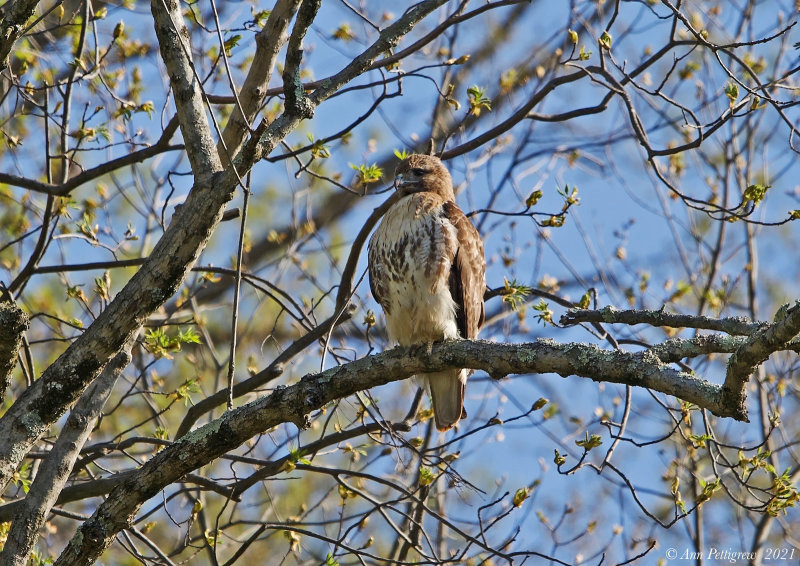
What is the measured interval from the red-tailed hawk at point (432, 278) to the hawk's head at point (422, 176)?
126mm

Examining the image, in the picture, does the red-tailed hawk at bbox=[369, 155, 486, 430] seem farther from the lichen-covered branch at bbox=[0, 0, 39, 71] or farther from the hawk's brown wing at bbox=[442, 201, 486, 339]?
the lichen-covered branch at bbox=[0, 0, 39, 71]

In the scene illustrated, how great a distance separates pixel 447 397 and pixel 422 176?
1220mm

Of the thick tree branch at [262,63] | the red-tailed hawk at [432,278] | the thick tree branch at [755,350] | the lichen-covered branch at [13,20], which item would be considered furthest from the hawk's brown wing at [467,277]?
the lichen-covered branch at [13,20]

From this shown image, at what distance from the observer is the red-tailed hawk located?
420 centimetres

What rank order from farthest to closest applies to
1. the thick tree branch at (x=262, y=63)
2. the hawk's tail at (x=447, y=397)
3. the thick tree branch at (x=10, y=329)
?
the hawk's tail at (x=447, y=397), the thick tree branch at (x=262, y=63), the thick tree branch at (x=10, y=329)

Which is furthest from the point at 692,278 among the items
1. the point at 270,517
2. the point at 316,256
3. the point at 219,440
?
the point at 219,440

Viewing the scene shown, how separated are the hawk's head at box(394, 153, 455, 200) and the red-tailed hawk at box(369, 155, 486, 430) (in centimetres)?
13

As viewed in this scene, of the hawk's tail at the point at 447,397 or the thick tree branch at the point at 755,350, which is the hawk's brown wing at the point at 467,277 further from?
the thick tree branch at the point at 755,350

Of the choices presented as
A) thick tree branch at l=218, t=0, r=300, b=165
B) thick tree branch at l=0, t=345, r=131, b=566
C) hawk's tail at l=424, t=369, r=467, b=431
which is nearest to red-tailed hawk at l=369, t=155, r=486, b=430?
hawk's tail at l=424, t=369, r=467, b=431

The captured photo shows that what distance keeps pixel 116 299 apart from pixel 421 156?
2.18 meters

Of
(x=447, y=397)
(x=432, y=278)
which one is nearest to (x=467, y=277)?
(x=432, y=278)

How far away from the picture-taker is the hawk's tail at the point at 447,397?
15.1 ft

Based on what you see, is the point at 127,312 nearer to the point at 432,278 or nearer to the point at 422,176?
the point at 432,278

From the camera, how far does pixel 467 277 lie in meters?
4.36
